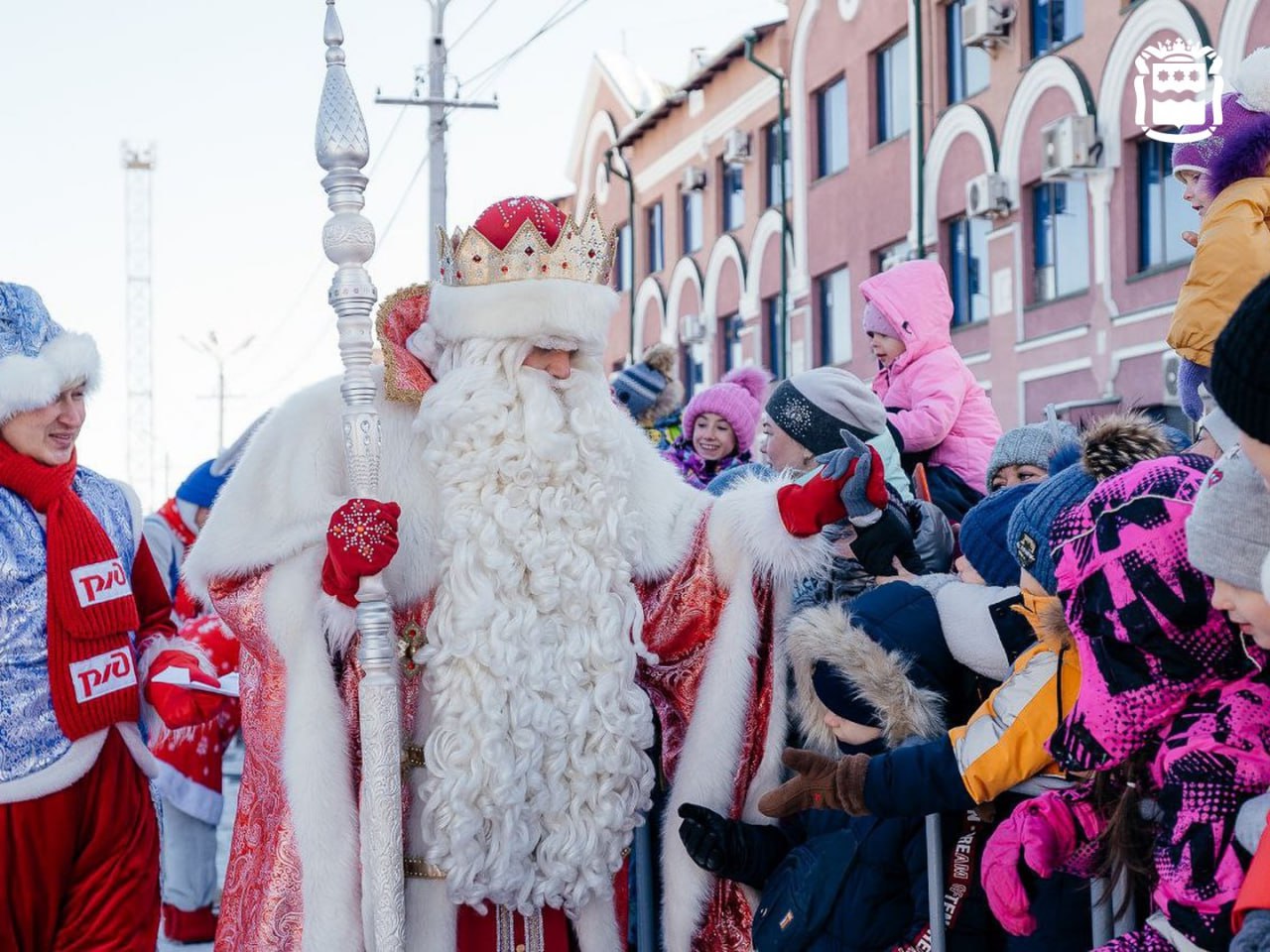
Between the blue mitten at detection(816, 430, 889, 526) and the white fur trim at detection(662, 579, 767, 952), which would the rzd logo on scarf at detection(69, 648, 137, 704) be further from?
the blue mitten at detection(816, 430, 889, 526)

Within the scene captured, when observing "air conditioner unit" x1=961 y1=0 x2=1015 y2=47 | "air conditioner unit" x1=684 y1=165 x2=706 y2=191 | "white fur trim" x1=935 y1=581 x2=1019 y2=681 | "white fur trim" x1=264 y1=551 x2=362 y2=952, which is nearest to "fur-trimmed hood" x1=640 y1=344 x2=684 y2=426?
"white fur trim" x1=264 y1=551 x2=362 y2=952

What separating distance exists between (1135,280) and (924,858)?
1060 cm

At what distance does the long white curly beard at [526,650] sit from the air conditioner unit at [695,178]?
20.4 metres

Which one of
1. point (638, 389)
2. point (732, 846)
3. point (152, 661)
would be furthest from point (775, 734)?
point (638, 389)

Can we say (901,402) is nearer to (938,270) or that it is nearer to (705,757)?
(938,270)

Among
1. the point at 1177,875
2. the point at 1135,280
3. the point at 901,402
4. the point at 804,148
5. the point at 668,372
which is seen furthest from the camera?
the point at 804,148

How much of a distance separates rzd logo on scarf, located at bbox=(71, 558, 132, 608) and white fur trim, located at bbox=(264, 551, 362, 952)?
1.91 feet

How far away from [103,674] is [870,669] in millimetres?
1889

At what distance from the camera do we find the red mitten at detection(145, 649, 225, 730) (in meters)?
3.54

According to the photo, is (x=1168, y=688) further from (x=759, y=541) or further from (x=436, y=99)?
(x=436, y=99)

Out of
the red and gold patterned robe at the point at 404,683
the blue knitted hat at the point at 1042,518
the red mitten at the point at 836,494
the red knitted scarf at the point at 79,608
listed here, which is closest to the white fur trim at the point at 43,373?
the red knitted scarf at the point at 79,608

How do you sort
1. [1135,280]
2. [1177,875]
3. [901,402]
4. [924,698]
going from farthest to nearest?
[1135,280]
[901,402]
[924,698]
[1177,875]

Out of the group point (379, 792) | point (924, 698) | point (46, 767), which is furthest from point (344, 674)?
point (924, 698)

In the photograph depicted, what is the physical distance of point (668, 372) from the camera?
23.7 ft
